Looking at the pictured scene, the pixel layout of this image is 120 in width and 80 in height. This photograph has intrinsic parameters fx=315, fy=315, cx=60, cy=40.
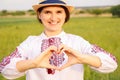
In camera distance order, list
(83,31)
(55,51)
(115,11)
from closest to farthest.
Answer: (55,51) < (83,31) < (115,11)

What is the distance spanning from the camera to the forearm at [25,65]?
3.07 ft

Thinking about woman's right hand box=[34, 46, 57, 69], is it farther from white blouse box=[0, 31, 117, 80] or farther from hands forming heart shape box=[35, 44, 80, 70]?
white blouse box=[0, 31, 117, 80]

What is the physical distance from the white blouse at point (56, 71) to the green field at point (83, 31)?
102 cm

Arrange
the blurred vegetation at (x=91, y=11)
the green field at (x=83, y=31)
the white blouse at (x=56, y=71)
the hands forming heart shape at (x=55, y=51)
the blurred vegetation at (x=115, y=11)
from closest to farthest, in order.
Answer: the hands forming heart shape at (x=55, y=51) → the white blouse at (x=56, y=71) → the green field at (x=83, y=31) → the blurred vegetation at (x=91, y=11) → the blurred vegetation at (x=115, y=11)

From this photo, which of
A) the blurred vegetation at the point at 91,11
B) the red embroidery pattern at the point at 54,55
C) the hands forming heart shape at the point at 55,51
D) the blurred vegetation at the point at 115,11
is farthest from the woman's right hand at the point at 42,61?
the blurred vegetation at the point at 115,11

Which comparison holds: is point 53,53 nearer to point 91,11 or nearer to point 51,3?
point 51,3

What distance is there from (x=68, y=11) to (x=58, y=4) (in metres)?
0.06

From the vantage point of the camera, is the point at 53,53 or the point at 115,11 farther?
the point at 115,11

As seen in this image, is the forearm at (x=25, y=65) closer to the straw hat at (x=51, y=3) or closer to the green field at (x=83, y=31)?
the straw hat at (x=51, y=3)

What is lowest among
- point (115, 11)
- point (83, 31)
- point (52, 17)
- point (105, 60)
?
point (83, 31)

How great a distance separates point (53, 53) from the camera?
3.28 feet

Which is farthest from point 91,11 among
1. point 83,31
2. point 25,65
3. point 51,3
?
point 25,65

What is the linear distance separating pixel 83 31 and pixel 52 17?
125 centimetres

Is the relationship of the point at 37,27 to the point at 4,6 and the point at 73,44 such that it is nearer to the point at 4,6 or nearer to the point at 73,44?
the point at 4,6
